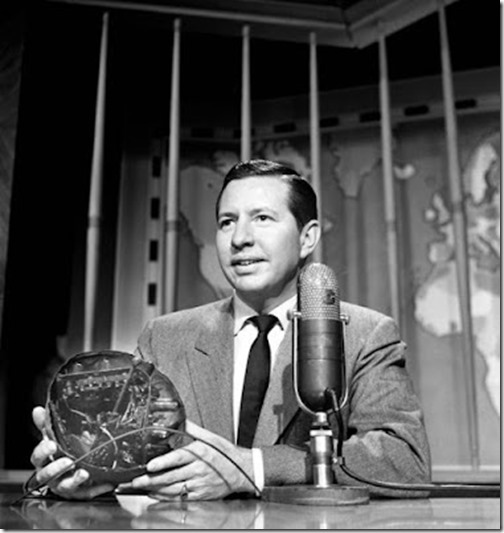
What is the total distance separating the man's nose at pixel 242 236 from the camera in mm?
1486

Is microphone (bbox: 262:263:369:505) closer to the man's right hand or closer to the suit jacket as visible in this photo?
the suit jacket

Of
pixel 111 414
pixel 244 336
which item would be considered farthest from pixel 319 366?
pixel 244 336

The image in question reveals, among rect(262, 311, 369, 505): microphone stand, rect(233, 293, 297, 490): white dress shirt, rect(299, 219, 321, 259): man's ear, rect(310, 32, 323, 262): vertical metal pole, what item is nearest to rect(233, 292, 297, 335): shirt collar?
rect(233, 293, 297, 490): white dress shirt

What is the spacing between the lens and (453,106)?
2.82 meters

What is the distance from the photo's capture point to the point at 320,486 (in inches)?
39.8

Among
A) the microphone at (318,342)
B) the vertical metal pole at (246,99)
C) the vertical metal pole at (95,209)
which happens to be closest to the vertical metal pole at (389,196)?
the vertical metal pole at (246,99)

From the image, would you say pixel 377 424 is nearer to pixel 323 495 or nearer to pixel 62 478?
pixel 323 495

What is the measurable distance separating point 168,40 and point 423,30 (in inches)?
42.9

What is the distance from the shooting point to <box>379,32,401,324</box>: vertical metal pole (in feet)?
9.22

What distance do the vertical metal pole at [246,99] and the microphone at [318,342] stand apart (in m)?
1.80

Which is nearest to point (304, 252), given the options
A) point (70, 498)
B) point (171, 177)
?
point (70, 498)

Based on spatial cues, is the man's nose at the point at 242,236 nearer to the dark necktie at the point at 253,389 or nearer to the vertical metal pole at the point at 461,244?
the dark necktie at the point at 253,389

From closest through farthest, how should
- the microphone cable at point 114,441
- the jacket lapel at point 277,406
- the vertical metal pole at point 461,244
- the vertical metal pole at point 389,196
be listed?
the microphone cable at point 114,441
the jacket lapel at point 277,406
the vertical metal pole at point 461,244
the vertical metal pole at point 389,196

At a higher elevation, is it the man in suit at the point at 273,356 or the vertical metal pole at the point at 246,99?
the vertical metal pole at the point at 246,99
